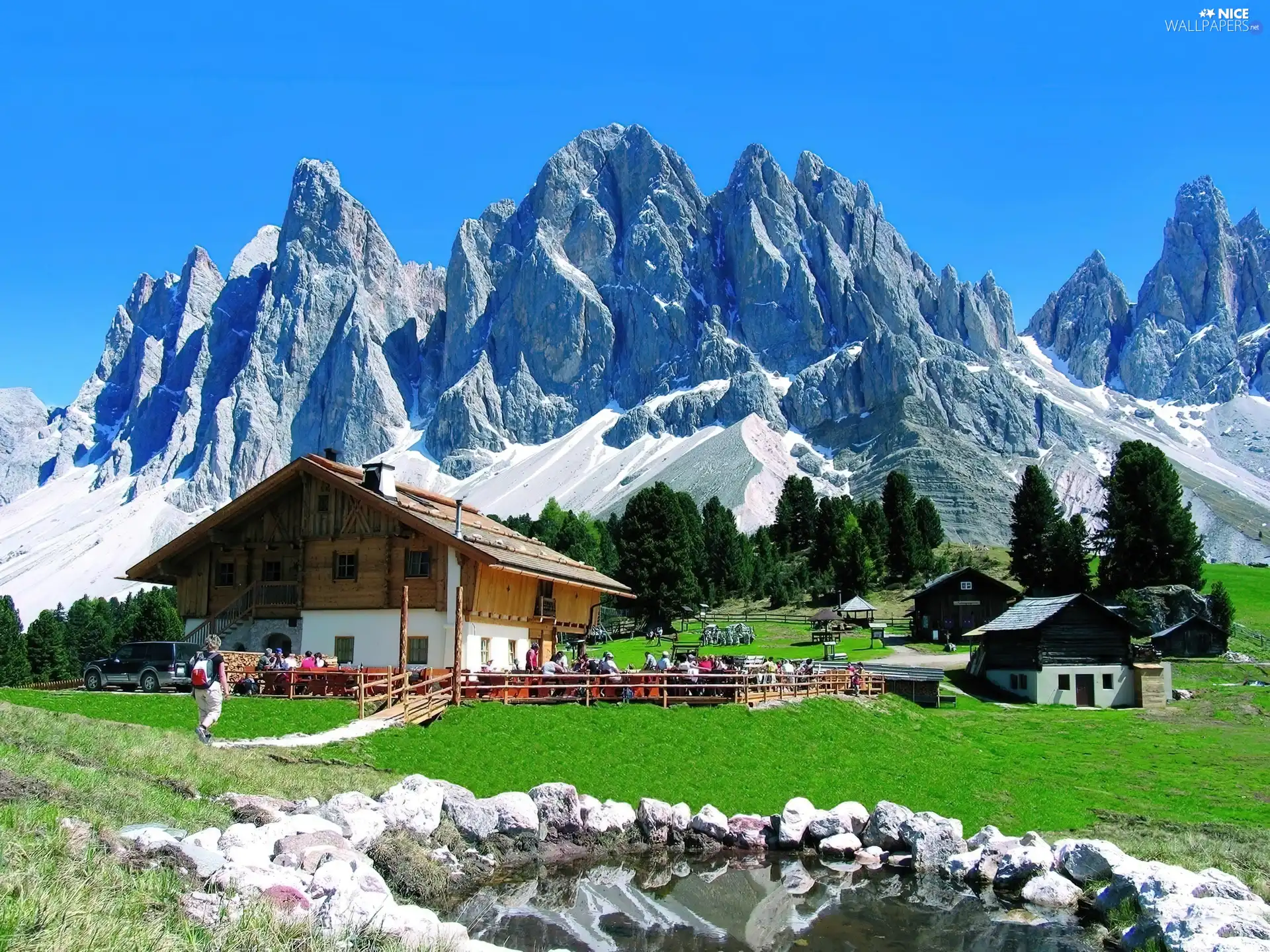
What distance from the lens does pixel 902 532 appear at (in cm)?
10800

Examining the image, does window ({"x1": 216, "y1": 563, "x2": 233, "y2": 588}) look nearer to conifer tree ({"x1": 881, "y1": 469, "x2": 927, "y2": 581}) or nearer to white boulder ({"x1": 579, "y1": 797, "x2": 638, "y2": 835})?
white boulder ({"x1": 579, "y1": 797, "x2": 638, "y2": 835})

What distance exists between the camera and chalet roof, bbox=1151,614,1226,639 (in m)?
64.8

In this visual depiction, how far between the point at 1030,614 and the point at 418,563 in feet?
123

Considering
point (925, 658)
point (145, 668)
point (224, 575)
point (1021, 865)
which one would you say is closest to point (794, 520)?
point (925, 658)

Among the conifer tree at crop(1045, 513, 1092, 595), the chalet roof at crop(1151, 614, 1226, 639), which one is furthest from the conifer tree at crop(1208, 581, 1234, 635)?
the conifer tree at crop(1045, 513, 1092, 595)

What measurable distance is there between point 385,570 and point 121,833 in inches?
948

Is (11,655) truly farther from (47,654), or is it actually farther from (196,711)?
(196,711)

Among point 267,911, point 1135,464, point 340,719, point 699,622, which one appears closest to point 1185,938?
point 267,911

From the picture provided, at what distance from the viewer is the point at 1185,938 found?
13602mm

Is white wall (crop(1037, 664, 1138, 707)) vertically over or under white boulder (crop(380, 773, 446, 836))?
under

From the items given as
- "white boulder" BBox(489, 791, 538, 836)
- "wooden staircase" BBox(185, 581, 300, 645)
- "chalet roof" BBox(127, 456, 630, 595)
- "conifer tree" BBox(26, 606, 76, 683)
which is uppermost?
"chalet roof" BBox(127, 456, 630, 595)

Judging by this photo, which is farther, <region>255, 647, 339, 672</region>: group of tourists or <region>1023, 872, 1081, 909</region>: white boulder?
<region>255, 647, 339, 672</region>: group of tourists

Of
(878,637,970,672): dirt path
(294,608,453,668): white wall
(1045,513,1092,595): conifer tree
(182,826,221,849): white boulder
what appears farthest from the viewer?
(1045,513,1092,595): conifer tree

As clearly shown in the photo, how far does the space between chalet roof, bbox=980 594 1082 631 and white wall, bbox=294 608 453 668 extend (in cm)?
3461
